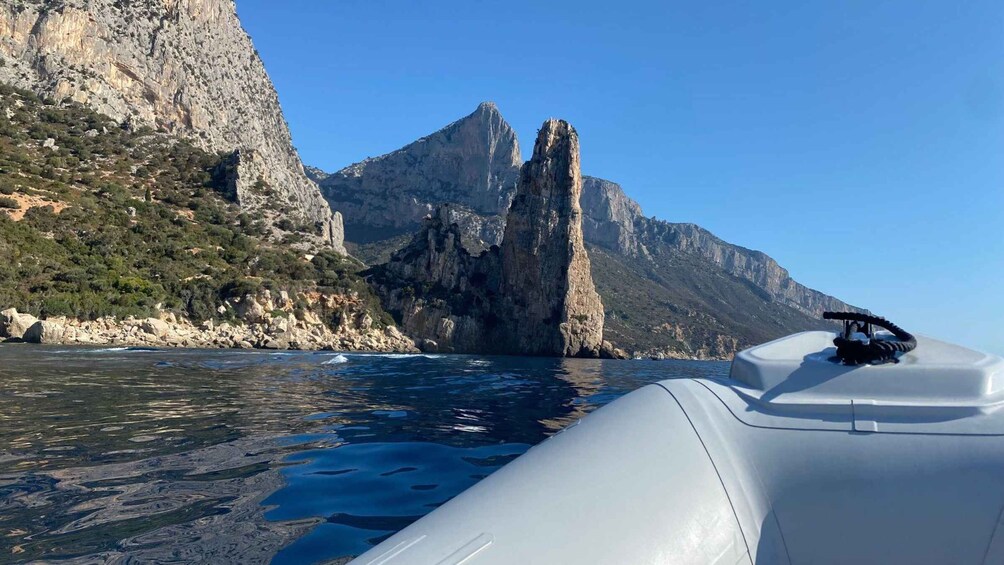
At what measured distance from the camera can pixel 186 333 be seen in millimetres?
31250

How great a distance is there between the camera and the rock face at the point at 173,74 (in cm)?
4759

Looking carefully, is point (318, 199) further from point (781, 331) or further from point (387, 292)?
point (781, 331)

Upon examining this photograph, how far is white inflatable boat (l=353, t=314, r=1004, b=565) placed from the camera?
1.51 metres

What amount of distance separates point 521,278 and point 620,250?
211 feet

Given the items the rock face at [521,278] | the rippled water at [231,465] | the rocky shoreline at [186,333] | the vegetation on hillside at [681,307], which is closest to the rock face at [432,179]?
the vegetation on hillside at [681,307]

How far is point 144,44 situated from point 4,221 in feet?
123

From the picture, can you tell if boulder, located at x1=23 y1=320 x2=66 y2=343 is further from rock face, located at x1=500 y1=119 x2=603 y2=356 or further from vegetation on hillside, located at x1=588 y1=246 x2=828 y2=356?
vegetation on hillside, located at x1=588 y1=246 x2=828 y2=356

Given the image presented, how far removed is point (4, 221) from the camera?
29750 mm

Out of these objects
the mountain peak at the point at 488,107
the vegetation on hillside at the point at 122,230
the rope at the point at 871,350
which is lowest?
the rope at the point at 871,350

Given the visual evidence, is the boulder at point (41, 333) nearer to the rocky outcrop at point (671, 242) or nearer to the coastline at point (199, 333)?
the coastline at point (199, 333)

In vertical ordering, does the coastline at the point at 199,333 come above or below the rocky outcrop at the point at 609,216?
below

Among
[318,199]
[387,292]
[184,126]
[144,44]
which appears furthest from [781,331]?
[144,44]

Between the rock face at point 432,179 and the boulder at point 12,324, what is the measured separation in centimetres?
8465

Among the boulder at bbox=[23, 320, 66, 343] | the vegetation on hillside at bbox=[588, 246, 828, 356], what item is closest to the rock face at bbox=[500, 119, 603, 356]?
the vegetation on hillside at bbox=[588, 246, 828, 356]
